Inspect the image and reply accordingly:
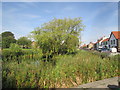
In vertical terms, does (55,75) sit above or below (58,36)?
below

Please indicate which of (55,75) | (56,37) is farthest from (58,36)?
(55,75)

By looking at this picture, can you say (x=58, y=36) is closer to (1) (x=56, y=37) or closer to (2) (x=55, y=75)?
(1) (x=56, y=37)

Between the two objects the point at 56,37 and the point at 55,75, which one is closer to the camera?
the point at 55,75

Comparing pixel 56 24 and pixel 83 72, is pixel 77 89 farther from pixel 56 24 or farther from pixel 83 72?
pixel 56 24

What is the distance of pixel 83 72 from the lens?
3627 millimetres

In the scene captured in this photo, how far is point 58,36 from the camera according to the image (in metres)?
10.7

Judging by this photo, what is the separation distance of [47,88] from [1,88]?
1.29 m

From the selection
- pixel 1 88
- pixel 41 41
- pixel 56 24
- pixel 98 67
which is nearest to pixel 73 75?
pixel 98 67

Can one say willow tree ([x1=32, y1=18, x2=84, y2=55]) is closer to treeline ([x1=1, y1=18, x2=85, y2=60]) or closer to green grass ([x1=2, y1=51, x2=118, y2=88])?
treeline ([x1=1, y1=18, x2=85, y2=60])

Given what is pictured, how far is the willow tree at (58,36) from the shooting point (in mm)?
10180

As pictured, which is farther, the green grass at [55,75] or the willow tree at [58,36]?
the willow tree at [58,36]

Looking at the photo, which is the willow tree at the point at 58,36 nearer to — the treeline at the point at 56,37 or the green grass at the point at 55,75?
the treeline at the point at 56,37

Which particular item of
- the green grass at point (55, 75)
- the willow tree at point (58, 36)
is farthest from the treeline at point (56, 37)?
the green grass at point (55, 75)

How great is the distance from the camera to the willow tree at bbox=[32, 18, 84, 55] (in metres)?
10.2
